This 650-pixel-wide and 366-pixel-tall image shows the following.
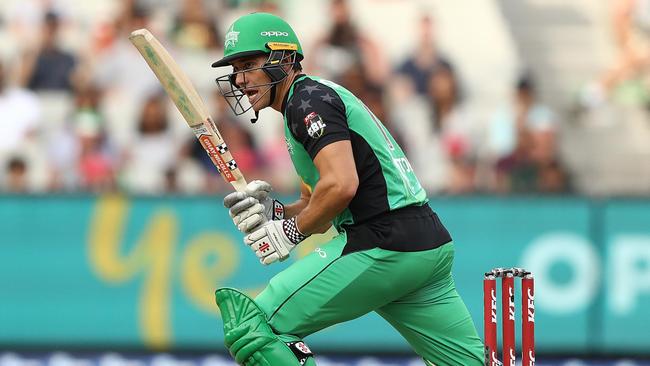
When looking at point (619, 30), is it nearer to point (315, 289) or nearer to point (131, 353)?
point (131, 353)

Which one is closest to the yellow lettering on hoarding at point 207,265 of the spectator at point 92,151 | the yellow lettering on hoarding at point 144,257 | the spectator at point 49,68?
the yellow lettering on hoarding at point 144,257

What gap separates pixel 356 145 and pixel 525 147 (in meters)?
5.51

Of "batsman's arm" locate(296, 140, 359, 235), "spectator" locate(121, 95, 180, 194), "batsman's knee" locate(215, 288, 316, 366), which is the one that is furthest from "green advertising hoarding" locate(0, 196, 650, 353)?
"batsman's arm" locate(296, 140, 359, 235)

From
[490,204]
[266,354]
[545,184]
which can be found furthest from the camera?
[545,184]

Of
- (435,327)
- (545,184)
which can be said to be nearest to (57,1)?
(545,184)

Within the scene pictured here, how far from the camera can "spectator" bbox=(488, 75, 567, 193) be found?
10164mm

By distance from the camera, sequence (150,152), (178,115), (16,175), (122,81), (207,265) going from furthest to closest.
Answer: (122,81)
(178,115)
(150,152)
(16,175)
(207,265)

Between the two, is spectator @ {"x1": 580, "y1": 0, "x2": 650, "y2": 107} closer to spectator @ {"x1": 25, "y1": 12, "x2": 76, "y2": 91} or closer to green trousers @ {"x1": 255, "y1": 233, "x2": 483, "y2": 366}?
spectator @ {"x1": 25, "y1": 12, "x2": 76, "y2": 91}

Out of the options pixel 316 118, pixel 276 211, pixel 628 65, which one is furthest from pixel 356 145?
pixel 628 65

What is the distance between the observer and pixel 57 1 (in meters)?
11.3

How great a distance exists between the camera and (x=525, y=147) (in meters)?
10.4

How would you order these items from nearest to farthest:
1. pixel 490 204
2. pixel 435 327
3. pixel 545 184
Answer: pixel 435 327 < pixel 490 204 < pixel 545 184

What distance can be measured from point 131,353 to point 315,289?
4165mm

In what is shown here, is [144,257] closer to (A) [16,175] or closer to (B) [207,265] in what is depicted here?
(B) [207,265]
